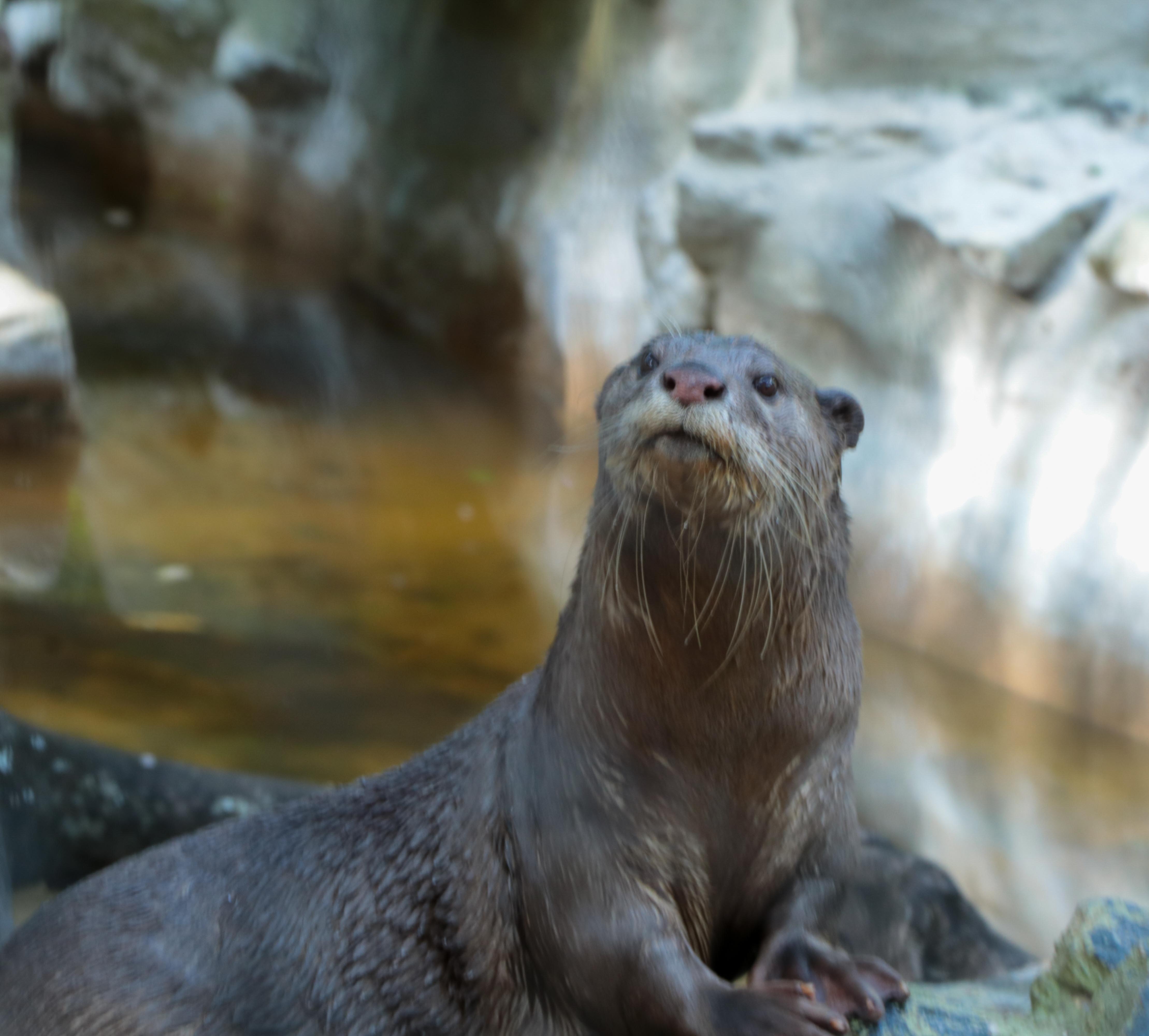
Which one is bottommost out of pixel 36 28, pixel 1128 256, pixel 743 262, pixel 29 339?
pixel 29 339

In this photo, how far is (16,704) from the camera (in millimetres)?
3811

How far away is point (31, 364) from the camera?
5633mm

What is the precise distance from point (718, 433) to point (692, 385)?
0.22 feet

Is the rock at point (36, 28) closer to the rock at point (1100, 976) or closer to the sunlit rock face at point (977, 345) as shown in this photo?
the sunlit rock face at point (977, 345)

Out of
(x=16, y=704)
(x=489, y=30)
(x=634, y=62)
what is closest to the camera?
(x=16, y=704)

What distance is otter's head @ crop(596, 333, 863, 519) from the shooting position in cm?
157

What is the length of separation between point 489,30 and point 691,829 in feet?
22.9

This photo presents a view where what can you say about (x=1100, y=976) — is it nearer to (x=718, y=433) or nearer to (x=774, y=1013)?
(x=774, y=1013)

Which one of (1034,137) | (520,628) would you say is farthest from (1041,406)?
(520,628)

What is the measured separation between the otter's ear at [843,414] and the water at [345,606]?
39 cm

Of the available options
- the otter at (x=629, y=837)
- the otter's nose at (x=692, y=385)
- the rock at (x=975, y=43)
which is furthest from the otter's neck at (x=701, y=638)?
the rock at (x=975, y=43)

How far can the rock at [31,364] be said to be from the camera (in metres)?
5.55

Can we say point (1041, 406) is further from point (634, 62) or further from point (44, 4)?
point (44, 4)

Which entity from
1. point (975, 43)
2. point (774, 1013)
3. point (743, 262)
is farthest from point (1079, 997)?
point (743, 262)
